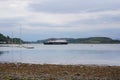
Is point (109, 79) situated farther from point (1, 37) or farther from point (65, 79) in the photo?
point (1, 37)

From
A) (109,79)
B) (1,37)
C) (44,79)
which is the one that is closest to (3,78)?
(44,79)

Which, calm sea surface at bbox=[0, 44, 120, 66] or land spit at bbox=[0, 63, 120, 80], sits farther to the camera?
calm sea surface at bbox=[0, 44, 120, 66]

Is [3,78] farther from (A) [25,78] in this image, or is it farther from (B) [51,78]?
(B) [51,78]

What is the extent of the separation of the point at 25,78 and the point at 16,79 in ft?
1.67

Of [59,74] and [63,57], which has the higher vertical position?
[59,74]

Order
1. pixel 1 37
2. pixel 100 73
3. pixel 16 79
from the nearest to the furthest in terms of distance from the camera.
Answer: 1. pixel 16 79
2. pixel 100 73
3. pixel 1 37

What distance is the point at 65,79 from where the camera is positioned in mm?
19672

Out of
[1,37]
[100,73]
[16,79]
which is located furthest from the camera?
[1,37]

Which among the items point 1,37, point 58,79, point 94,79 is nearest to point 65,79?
point 58,79

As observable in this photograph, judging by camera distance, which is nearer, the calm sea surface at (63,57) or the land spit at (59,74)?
the land spit at (59,74)

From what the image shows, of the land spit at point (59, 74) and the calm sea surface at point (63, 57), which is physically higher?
the land spit at point (59, 74)

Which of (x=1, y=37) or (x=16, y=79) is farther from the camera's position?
(x=1, y=37)

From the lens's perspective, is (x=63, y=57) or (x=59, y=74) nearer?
(x=59, y=74)

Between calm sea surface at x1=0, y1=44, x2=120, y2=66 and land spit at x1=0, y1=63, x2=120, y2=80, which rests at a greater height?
land spit at x1=0, y1=63, x2=120, y2=80
